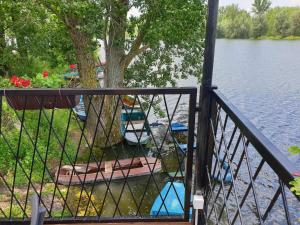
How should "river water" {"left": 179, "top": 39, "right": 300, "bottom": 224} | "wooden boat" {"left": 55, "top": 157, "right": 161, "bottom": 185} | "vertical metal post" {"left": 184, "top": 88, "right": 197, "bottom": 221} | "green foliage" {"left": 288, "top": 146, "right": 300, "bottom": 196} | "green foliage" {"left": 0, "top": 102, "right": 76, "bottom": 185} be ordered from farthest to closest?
"river water" {"left": 179, "top": 39, "right": 300, "bottom": 224}
"wooden boat" {"left": 55, "top": 157, "right": 161, "bottom": 185}
"green foliage" {"left": 0, "top": 102, "right": 76, "bottom": 185}
"vertical metal post" {"left": 184, "top": 88, "right": 197, "bottom": 221}
"green foliage" {"left": 288, "top": 146, "right": 300, "bottom": 196}

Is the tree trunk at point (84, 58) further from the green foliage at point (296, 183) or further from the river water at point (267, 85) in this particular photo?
the green foliage at point (296, 183)

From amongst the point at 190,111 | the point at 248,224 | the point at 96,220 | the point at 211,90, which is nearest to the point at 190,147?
the point at 190,111

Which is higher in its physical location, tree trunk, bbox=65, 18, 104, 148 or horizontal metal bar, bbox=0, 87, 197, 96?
horizontal metal bar, bbox=0, 87, 197, 96

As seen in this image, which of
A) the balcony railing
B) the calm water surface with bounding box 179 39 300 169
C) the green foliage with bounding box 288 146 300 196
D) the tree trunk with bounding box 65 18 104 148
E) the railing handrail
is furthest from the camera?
the calm water surface with bounding box 179 39 300 169

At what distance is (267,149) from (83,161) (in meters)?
9.68

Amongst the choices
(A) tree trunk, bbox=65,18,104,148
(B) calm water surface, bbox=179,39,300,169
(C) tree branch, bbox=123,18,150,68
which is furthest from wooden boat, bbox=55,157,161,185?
(B) calm water surface, bbox=179,39,300,169

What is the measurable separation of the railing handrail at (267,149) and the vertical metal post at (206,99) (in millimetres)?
337

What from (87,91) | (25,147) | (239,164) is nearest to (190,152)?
(239,164)

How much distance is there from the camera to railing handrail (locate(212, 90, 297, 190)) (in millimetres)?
900

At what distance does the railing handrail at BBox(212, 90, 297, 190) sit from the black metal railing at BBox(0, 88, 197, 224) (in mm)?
604

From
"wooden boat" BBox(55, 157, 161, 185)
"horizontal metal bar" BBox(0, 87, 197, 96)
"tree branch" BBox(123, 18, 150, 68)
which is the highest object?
"horizontal metal bar" BBox(0, 87, 197, 96)

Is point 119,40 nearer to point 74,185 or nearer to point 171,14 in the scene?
point 171,14

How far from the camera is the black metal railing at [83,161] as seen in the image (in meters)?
2.11

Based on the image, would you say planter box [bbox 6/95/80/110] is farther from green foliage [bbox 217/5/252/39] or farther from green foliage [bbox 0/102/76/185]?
green foliage [bbox 0/102/76/185]
